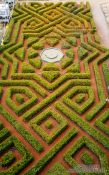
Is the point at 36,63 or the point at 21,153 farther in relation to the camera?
the point at 36,63

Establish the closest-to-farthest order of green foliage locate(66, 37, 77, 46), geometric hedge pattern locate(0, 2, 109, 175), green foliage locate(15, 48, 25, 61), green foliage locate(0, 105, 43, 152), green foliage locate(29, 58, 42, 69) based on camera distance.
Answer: geometric hedge pattern locate(0, 2, 109, 175), green foliage locate(0, 105, 43, 152), green foliage locate(29, 58, 42, 69), green foliage locate(15, 48, 25, 61), green foliage locate(66, 37, 77, 46)

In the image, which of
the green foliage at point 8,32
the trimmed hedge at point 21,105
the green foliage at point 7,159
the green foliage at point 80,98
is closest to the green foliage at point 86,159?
the green foliage at point 7,159

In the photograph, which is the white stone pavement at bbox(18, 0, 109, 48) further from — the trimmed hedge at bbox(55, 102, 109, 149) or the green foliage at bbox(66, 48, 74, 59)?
the trimmed hedge at bbox(55, 102, 109, 149)

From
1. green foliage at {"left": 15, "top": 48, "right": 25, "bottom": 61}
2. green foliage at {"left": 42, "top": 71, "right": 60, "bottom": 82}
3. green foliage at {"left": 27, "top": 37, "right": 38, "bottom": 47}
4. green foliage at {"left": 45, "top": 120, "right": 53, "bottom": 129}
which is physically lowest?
green foliage at {"left": 45, "top": 120, "right": 53, "bottom": 129}

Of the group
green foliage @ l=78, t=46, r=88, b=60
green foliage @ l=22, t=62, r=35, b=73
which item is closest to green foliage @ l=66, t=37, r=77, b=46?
green foliage @ l=78, t=46, r=88, b=60

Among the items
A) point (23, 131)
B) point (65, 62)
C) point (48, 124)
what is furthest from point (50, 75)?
point (23, 131)

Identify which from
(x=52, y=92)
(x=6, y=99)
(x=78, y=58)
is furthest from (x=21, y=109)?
(x=78, y=58)

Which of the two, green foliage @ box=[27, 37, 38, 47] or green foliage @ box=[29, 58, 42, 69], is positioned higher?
green foliage @ box=[27, 37, 38, 47]

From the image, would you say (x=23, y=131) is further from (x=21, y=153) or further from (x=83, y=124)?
(x=83, y=124)
